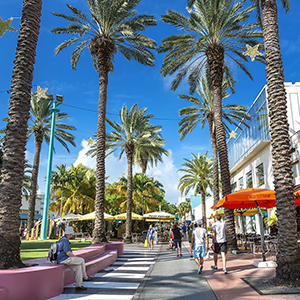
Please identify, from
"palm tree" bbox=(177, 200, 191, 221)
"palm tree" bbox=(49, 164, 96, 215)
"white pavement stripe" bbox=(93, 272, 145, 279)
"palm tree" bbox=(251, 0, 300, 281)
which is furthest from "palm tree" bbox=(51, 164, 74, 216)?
"palm tree" bbox=(177, 200, 191, 221)

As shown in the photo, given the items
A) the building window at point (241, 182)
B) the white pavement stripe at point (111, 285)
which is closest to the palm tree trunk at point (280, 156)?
the white pavement stripe at point (111, 285)

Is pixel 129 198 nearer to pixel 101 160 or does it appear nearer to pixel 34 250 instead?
pixel 101 160

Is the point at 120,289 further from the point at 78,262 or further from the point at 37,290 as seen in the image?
the point at 37,290

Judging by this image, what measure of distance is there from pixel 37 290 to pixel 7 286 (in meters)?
0.64

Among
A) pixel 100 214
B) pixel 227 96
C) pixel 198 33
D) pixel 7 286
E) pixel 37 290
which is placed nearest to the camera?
pixel 7 286

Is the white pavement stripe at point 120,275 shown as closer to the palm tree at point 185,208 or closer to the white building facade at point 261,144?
the white building facade at point 261,144

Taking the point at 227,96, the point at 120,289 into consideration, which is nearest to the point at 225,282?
the point at 120,289

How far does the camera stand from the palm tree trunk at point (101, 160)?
1498 cm

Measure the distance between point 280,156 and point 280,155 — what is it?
26mm

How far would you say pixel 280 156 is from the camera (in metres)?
7.71

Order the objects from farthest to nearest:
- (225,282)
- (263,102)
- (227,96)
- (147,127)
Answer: (147,127), (227,96), (263,102), (225,282)

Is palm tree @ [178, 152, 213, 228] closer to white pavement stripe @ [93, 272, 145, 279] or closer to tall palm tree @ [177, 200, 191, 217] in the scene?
white pavement stripe @ [93, 272, 145, 279]

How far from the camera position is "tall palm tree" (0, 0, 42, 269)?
6668 mm

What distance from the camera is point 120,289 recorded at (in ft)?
23.7
